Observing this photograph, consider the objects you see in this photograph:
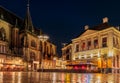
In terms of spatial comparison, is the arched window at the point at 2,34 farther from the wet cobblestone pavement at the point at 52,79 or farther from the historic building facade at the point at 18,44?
the wet cobblestone pavement at the point at 52,79

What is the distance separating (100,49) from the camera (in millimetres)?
61594

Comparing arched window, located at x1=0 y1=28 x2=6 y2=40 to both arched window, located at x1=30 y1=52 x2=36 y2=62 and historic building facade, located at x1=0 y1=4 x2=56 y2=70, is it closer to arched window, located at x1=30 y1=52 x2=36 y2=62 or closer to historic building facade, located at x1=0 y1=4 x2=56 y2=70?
historic building facade, located at x1=0 y1=4 x2=56 y2=70

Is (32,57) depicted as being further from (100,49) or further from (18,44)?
(100,49)

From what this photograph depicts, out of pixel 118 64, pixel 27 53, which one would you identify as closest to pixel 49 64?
pixel 27 53

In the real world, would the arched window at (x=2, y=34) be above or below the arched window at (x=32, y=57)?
above

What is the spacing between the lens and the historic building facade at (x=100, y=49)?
5712 cm

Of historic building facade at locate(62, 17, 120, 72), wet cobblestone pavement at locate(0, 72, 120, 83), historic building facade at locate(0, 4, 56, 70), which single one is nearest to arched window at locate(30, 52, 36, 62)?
historic building facade at locate(0, 4, 56, 70)

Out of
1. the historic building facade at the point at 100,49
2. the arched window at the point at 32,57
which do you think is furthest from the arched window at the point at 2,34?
Result: the historic building facade at the point at 100,49

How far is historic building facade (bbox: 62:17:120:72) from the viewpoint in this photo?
187 feet

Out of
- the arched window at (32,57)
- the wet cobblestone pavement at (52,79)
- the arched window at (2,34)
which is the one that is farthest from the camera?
the arched window at (32,57)

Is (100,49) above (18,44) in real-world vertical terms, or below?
below

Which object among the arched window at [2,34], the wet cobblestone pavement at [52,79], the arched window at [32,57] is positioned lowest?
the wet cobblestone pavement at [52,79]

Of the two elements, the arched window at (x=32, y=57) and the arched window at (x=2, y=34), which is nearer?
the arched window at (x=2, y=34)

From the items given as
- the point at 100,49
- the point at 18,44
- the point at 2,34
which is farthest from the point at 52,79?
the point at 18,44
